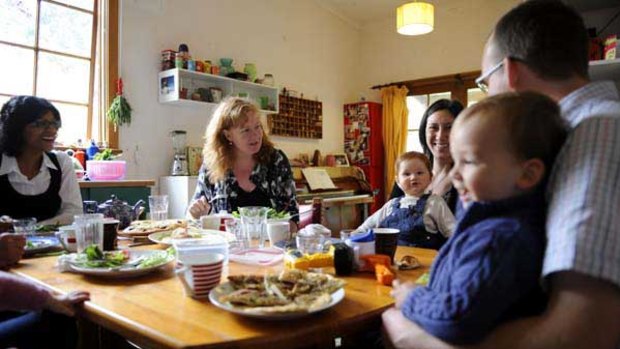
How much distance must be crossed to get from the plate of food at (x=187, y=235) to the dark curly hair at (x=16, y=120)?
1.07 meters

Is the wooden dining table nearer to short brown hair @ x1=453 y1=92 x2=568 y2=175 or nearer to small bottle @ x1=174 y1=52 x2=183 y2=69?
short brown hair @ x1=453 y1=92 x2=568 y2=175

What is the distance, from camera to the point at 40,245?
1.47m

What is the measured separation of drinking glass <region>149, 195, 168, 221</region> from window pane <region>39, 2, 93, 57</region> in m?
2.36

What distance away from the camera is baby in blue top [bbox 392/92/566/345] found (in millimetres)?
652

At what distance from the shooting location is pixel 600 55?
7.18 feet

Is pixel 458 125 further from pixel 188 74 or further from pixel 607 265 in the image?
pixel 188 74

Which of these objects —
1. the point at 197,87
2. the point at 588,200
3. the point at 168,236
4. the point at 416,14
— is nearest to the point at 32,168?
the point at 168,236

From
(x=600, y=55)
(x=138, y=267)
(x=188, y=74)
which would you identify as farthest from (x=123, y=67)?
(x=600, y=55)

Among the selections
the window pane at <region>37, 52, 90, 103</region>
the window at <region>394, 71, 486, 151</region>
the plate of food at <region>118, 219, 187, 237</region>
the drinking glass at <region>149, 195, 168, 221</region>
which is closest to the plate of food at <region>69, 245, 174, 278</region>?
the plate of food at <region>118, 219, 187, 237</region>

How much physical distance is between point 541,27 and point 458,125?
241mm

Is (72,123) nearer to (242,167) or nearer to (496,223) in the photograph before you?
(242,167)

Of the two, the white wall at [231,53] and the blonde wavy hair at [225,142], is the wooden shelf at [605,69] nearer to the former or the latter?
the blonde wavy hair at [225,142]

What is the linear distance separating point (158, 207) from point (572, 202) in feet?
5.64

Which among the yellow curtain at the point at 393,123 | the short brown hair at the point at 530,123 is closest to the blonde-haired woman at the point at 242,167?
the short brown hair at the point at 530,123
